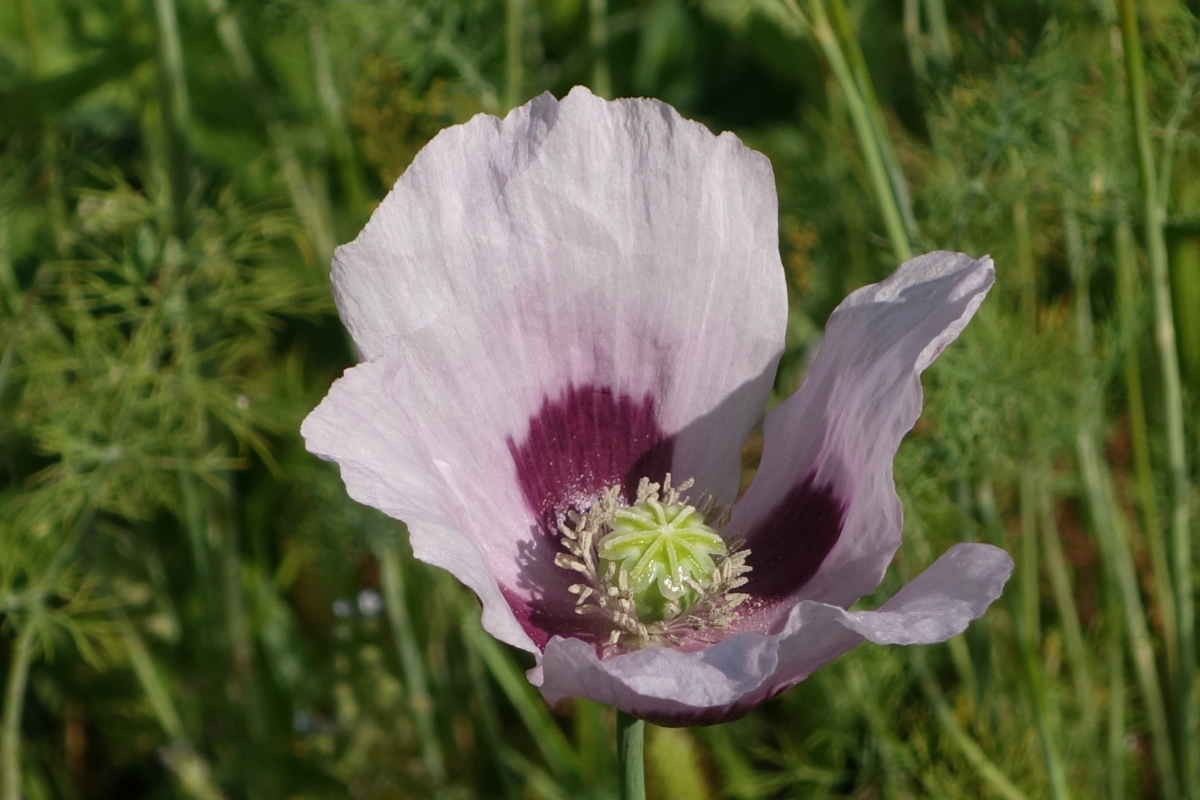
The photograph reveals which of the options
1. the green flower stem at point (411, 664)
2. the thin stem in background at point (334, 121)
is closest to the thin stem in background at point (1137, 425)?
the green flower stem at point (411, 664)

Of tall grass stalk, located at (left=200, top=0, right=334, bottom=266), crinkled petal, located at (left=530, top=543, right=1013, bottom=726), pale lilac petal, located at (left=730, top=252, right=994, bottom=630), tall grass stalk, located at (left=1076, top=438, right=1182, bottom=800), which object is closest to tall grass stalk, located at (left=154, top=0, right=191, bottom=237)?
tall grass stalk, located at (left=200, top=0, right=334, bottom=266)

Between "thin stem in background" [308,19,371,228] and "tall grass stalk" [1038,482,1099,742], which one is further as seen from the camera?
"thin stem in background" [308,19,371,228]

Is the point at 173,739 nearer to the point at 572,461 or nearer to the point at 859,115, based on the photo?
the point at 572,461

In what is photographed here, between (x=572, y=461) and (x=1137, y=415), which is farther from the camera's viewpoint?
(x=1137, y=415)

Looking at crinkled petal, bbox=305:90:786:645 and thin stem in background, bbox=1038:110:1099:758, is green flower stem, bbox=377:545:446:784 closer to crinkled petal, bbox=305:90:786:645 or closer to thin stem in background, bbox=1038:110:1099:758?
crinkled petal, bbox=305:90:786:645

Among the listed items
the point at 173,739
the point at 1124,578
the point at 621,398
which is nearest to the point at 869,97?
the point at 621,398

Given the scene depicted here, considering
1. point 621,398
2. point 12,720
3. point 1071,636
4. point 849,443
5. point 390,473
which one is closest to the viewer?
point 390,473
